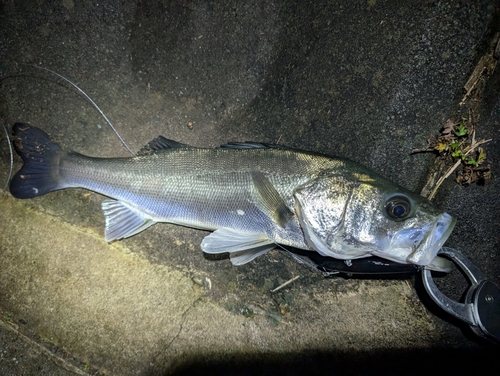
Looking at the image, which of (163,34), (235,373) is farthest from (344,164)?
(163,34)

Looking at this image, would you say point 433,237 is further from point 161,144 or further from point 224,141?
point 161,144

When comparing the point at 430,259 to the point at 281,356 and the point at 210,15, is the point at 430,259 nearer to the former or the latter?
the point at 281,356

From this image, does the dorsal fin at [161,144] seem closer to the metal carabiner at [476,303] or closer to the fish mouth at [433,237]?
the fish mouth at [433,237]

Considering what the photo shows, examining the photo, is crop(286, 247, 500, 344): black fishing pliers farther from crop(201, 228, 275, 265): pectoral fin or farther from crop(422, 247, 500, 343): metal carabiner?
crop(201, 228, 275, 265): pectoral fin

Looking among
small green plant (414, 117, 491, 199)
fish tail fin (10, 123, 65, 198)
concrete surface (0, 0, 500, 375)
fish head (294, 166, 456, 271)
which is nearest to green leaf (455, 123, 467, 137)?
small green plant (414, 117, 491, 199)

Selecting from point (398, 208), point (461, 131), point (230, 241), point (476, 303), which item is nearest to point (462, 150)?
point (461, 131)
